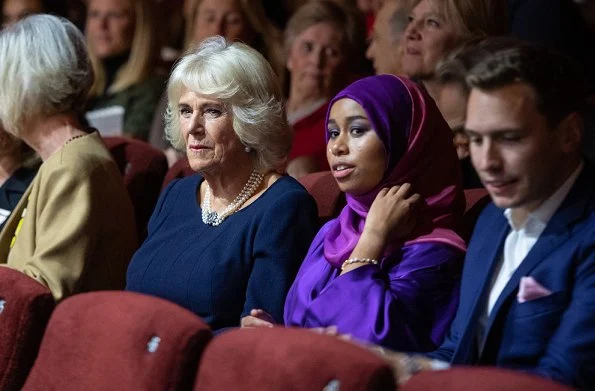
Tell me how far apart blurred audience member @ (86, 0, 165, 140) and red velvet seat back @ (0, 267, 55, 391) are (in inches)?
80.2

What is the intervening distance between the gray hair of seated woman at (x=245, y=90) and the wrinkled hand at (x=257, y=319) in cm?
40

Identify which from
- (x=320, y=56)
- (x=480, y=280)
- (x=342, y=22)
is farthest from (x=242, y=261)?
(x=342, y=22)

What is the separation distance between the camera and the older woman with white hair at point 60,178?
2.94m

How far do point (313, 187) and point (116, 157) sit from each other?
2.55ft

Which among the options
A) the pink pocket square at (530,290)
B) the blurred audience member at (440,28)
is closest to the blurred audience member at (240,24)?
the blurred audience member at (440,28)

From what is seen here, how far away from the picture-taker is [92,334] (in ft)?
7.28

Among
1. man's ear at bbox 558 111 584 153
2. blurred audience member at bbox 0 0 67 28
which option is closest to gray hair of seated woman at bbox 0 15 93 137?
man's ear at bbox 558 111 584 153

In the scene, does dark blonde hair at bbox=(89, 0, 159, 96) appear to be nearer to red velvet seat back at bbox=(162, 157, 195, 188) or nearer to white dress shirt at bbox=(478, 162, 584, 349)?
red velvet seat back at bbox=(162, 157, 195, 188)

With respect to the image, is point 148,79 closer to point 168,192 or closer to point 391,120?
point 168,192

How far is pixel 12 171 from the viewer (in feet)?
11.1

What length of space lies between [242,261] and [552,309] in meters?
0.87

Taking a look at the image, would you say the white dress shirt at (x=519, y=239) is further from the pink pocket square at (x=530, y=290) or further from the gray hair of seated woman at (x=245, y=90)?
the gray hair of seated woman at (x=245, y=90)

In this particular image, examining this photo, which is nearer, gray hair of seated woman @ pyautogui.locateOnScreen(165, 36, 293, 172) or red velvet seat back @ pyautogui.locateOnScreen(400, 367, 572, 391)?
red velvet seat back @ pyautogui.locateOnScreen(400, 367, 572, 391)

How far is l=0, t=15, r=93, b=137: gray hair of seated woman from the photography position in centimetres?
311
